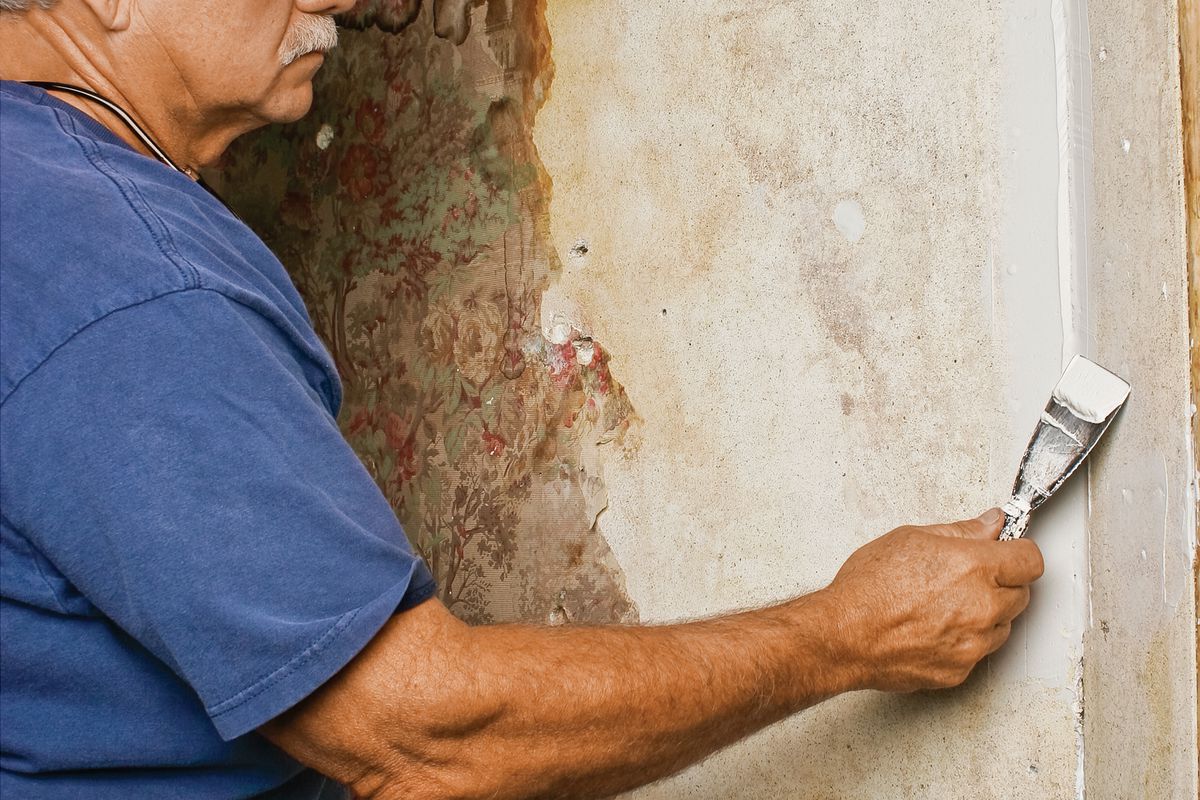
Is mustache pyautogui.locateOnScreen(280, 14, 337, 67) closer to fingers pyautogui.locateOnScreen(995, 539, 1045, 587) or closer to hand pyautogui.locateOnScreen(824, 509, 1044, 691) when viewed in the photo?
hand pyautogui.locateOnScreen(824, 509, 1044, 691)

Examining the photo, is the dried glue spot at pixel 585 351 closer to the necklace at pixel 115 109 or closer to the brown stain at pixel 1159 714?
the necklace at pixel 115 109

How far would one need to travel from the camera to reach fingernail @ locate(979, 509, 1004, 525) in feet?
3.71

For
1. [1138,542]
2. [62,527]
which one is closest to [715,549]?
[1138,542]

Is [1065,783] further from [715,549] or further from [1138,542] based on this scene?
[715,549]

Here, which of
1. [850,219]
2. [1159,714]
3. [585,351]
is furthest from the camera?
[585,351]

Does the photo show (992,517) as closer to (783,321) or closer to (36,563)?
(783,321)

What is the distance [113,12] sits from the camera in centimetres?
98

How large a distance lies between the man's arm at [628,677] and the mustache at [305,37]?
64 cm

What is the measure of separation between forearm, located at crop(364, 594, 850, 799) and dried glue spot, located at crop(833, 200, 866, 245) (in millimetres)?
555

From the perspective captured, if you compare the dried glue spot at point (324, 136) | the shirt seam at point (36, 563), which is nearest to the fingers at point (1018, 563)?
the shirt seam at point (36, 563)

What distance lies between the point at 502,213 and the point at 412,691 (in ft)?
3.59

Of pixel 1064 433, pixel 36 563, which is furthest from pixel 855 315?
pixel 36 563

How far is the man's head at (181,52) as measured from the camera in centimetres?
98

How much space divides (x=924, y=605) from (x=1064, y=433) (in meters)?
0.25
